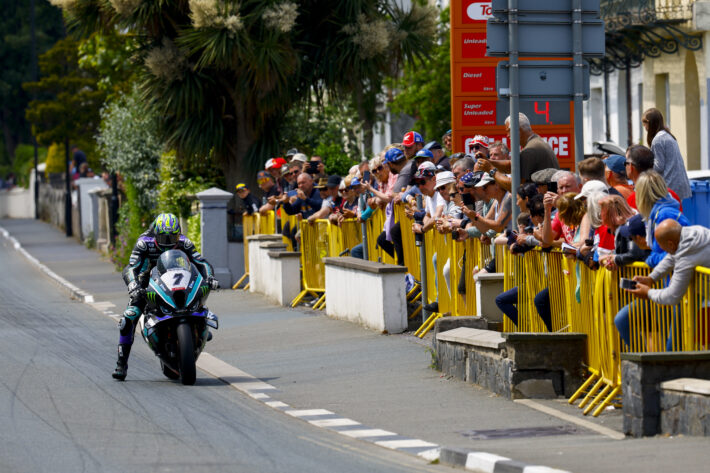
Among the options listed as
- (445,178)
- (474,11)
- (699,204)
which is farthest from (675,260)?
(699,204)

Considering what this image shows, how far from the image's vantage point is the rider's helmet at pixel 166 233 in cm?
1375

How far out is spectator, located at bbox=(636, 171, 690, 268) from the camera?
9469 millimetres

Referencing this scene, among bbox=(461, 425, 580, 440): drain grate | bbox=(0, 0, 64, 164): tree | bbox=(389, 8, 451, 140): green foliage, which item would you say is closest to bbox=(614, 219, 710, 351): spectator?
bbox=(461, 425, 580, 440): drain grate

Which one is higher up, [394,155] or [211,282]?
[394,155]

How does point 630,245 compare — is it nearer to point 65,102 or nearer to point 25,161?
point 65,102

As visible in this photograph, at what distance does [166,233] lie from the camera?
45.1 feet

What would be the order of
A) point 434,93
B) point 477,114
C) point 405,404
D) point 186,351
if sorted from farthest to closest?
1. point 434,93
2. point 477,114
3. point 186,351
4. point 405,404

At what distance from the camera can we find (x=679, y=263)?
9.21 m

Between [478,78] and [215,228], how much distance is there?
10358mm

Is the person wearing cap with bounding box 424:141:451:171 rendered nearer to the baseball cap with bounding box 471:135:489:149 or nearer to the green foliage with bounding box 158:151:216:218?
the baseball cap with bounding box 471:135:489:149

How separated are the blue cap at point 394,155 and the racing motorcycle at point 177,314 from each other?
377 centimetres

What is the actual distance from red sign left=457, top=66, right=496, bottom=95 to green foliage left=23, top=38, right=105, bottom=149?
33.9 meters

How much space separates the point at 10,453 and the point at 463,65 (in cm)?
844

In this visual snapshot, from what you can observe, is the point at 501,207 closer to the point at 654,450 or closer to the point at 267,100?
the point at 654,450
